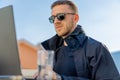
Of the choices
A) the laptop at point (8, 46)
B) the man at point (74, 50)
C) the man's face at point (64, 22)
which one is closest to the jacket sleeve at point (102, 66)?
the man at point (74, 50)

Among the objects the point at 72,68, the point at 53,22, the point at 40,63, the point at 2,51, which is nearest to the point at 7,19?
the point at 2,51

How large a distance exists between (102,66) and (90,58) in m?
0.09

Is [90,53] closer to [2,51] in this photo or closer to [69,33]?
[69,33]

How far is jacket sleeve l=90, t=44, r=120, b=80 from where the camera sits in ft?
5.89

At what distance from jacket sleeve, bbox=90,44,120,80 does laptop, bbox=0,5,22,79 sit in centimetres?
47

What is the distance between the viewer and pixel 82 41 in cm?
197

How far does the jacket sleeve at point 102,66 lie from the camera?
5.89 ft

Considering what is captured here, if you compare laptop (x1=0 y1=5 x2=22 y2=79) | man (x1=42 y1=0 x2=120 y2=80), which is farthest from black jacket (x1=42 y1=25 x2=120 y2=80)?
laptop (x1=0 y1=5 x2=22 y2=79)

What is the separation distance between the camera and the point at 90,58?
6.16ft

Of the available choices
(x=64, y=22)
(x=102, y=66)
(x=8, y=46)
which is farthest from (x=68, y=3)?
(x=8, y=46)

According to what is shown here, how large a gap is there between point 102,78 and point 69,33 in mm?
373

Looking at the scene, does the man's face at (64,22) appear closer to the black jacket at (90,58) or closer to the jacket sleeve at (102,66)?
the black jacket at (90,58)

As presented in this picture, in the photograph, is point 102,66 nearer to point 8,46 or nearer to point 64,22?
point 64,22

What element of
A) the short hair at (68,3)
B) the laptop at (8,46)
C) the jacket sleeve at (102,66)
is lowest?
the jacket sleeve at (102,66)
